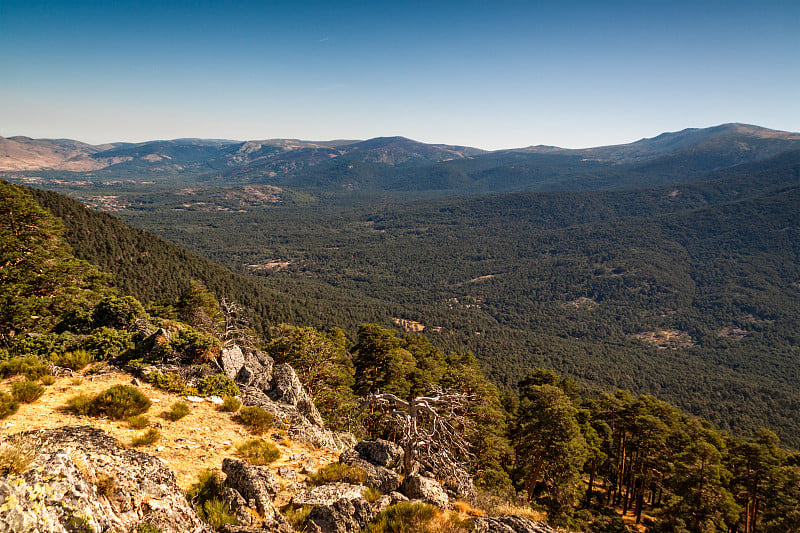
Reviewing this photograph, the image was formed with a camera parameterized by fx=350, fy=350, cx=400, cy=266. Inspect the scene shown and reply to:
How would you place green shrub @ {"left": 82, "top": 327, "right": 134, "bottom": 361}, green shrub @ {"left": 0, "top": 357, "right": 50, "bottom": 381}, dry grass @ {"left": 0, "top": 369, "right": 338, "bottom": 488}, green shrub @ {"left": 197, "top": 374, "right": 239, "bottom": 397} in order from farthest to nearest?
green shrub @ {"left": 82, "top": 327, "right": 134, "bottom": 361}
green shrub @ {"left": 197, "top": 374, "right": 239, "bottom": 397}
green shrub @ {"left": 0, "top": 357, "right": 50, "bottom": 381}
dry grass @ {"left": 0, "top": 369, "right": 338, "bottom": 488}

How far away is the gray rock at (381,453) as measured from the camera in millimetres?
13422

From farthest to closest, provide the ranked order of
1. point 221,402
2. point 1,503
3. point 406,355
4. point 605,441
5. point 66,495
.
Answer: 1. point 605,441
2. point 406,355
3. point 221,402
4. point 66,495
5. point 1,503

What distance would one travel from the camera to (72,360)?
1659 centimetres

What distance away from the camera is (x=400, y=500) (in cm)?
1027

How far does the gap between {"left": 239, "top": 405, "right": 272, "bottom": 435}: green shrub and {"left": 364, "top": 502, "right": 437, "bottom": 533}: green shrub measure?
7.89 m

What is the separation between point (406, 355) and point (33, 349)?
96.7ft

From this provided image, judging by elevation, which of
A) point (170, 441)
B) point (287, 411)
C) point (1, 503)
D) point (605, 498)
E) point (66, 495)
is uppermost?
point (1, 503)

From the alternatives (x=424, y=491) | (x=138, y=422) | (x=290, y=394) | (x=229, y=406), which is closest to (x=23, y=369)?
(x=138, y=422)

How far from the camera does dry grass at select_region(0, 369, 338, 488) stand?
36.6 feet

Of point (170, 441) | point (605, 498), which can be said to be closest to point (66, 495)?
point (170, 441)

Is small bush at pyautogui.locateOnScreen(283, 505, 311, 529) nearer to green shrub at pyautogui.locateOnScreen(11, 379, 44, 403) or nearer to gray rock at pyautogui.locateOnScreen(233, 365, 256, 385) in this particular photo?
green shrub at pyautogui.locateOnScreen(11, 379, 44, 403)

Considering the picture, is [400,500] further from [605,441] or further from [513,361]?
[513,361]

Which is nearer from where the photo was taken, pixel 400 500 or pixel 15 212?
pixel 400 500

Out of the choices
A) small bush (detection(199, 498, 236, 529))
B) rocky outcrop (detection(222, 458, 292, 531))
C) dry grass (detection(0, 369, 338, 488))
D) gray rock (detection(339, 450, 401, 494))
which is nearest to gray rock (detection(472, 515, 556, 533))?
gray rock (detection(339, 450, 401, 494))
